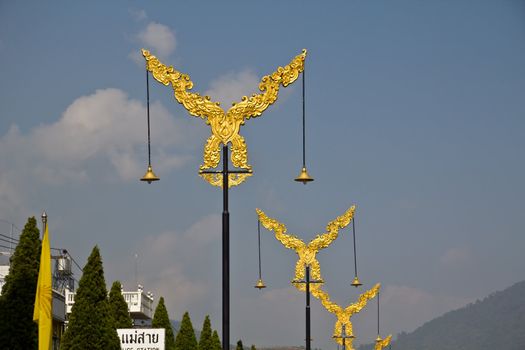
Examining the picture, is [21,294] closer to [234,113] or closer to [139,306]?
[234,113]

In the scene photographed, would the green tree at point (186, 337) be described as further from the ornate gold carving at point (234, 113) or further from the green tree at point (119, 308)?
the ornate gold carving at point (234, 113)

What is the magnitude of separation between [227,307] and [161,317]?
31081 millimetres

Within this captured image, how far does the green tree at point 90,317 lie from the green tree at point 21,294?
1.39 metres

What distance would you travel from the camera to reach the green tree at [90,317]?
40.3 m

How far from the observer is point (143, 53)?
1407 inches

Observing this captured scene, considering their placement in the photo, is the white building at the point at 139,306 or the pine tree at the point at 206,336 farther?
the white building at the point at 139,306

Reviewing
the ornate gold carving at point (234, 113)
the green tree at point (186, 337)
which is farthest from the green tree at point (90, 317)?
the green tree at point (186, 337)

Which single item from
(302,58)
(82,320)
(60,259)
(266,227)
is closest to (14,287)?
(82,320)

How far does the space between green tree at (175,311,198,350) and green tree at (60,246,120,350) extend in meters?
24.7

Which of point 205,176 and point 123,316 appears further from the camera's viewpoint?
point 123,316

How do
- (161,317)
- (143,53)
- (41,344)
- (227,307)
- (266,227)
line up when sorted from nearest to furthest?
(41,344) → (227,307) → (143,53) → (266,227) → (161,317)

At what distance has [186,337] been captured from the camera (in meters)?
66.6

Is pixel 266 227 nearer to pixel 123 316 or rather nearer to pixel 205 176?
pixel 123 316

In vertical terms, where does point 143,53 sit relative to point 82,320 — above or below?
above
